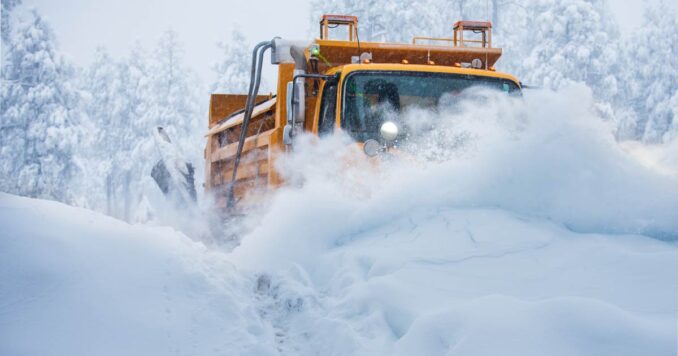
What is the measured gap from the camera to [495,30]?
3369 centimetres

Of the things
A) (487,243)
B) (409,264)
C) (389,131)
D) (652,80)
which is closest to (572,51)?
(652,80)

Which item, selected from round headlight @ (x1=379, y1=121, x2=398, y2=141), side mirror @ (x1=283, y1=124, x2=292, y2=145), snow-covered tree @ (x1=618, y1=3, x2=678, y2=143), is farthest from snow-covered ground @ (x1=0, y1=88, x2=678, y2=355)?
snow-covered tree @ (x1=618, y1=3, x2=678, y2=143)

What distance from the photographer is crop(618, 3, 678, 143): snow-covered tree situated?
27.6m

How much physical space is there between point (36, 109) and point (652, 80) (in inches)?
1002

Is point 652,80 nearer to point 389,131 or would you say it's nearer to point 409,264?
point 389,131

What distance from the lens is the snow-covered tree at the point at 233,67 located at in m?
33.1

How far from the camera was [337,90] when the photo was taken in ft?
21.2

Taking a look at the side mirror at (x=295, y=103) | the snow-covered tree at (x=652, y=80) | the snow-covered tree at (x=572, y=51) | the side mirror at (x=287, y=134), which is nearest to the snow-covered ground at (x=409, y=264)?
the side mirror at (x=295, y=103)

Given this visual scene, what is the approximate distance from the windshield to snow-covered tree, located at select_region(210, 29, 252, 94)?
2686cm

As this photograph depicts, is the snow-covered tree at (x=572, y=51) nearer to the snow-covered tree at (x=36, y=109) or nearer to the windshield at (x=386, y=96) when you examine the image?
the snow-covered tree at (x=36, y=109)

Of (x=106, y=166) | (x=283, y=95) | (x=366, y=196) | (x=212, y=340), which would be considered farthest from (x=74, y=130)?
(x=212, y=340)

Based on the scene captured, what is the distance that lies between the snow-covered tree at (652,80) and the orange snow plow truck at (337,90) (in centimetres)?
2159

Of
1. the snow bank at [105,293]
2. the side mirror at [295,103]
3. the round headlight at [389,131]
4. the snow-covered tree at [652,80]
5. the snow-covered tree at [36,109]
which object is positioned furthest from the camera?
the snow-covered tree at [36,109]

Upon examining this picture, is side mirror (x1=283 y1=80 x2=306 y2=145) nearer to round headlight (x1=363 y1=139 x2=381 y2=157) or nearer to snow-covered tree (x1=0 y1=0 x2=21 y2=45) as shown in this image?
round headlight (x1=363 y1=139 x2=381 y2=157)
